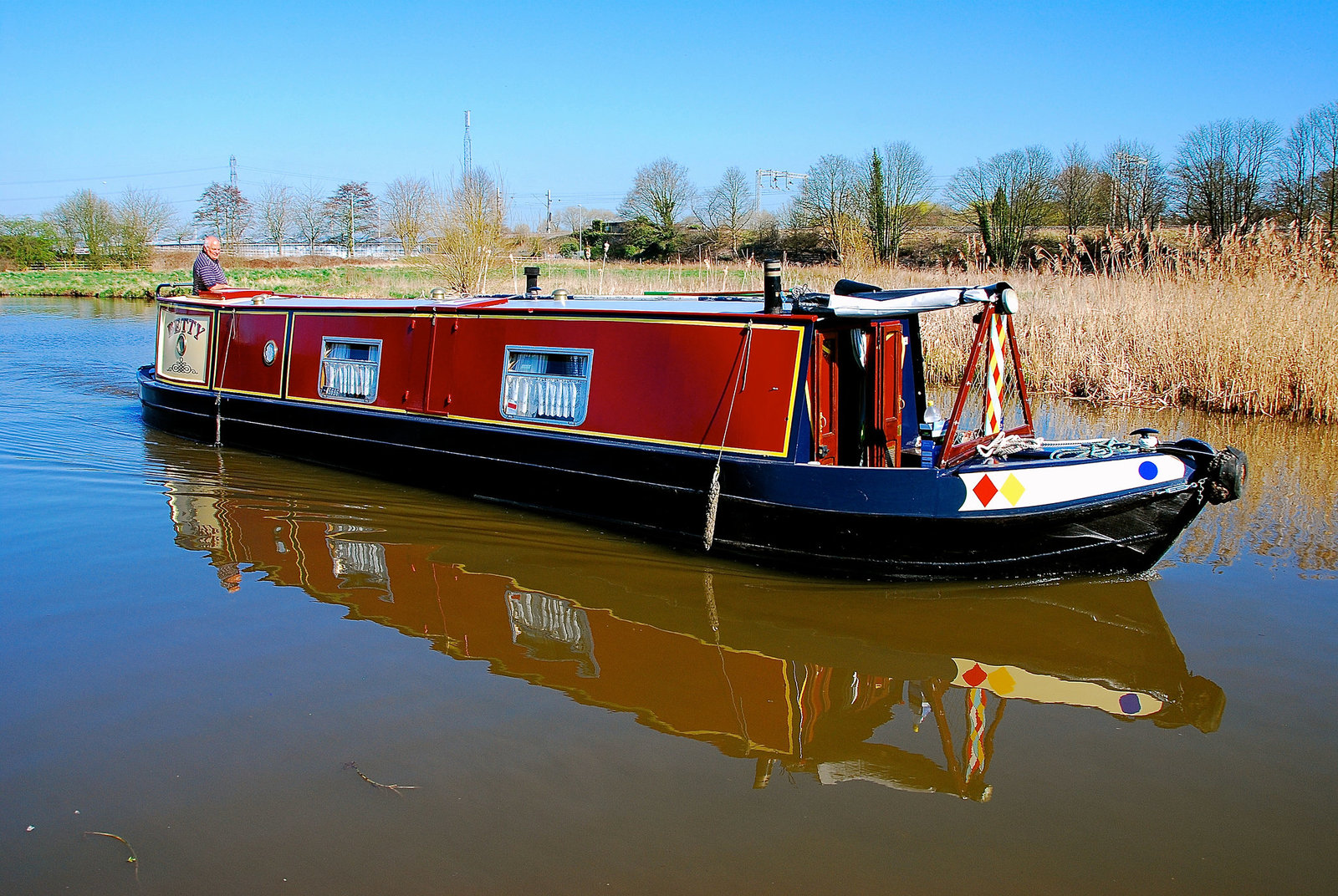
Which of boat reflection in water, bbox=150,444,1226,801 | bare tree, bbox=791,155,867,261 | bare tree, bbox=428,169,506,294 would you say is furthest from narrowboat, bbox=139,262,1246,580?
bare tree, bbox=791,155,867,261

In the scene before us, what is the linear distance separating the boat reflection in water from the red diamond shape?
632 millimetres

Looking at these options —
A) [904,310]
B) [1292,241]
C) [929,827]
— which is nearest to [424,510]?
[904,310]

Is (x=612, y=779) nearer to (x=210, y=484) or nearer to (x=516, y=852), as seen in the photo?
(x=516, y=852)

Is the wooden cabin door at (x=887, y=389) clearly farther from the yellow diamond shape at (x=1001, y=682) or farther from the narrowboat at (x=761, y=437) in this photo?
the yellow diamond shape at (x=1001, y=682)

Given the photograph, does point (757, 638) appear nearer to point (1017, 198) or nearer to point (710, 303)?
point (710, 303)

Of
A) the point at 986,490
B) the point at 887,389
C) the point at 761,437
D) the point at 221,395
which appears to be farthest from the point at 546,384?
the point at 221,395

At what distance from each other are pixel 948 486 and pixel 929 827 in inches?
97.4

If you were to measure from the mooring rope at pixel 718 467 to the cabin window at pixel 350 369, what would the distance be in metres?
3.85

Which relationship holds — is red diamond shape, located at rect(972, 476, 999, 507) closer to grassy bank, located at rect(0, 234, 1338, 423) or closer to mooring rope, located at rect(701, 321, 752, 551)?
mooring rope, located at rect(701, 321, 752, 551)

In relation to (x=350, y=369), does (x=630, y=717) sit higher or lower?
lower

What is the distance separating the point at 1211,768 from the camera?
155 inches

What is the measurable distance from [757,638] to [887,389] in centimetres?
226

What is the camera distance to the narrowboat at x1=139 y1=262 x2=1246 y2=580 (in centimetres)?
560

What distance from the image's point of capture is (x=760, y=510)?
20.2 feet
